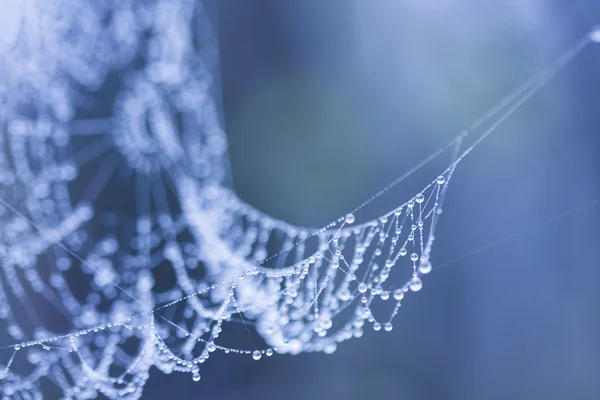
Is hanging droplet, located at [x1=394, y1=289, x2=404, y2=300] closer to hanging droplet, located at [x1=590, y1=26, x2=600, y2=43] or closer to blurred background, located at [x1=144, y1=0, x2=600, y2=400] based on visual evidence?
blurred background, located at [x1=144, y1=0, x2=600, y2=400]

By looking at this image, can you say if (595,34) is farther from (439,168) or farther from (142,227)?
(142,227)

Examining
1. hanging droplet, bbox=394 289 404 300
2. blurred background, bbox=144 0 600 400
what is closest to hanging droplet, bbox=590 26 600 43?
blurred background, bbox=144 0 600 400

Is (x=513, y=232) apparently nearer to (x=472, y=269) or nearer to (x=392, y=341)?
(x=472, y=269)

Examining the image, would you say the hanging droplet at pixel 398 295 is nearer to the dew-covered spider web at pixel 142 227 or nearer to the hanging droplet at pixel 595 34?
the dew-covered spider web at pixel 142 227

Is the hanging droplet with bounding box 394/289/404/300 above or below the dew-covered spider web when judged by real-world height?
below

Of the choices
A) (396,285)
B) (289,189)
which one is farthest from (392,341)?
(289,189)

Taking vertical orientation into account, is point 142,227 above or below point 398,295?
above

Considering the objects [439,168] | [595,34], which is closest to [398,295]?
[439,168]

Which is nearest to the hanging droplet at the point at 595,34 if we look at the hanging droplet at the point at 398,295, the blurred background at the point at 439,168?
the blurred background at the point at 439,168
